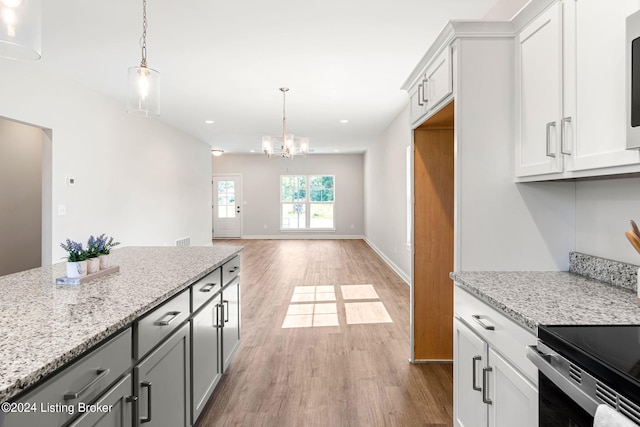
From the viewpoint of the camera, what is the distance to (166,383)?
1.57 metres

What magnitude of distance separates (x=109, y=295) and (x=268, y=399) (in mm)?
1317

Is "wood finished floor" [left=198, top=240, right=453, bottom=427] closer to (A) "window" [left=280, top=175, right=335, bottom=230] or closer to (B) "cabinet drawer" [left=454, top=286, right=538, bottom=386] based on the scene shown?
(B) "cabinet drawer" [left=454, top=286, right=538, bottom=386]

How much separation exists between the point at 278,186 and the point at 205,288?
33.5 feet

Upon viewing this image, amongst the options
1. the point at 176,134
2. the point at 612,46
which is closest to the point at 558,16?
the point at 612,46

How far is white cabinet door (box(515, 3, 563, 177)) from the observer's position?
1.60m

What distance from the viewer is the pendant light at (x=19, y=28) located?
4.33 feet

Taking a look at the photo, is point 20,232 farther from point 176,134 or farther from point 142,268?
point 142,268

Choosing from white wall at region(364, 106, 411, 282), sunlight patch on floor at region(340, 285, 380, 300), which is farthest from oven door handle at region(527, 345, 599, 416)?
white wall at region(364, 106, 411, 282)

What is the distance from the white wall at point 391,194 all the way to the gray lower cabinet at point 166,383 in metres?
4.22

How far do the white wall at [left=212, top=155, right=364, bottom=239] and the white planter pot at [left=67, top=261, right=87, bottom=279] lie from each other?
10.5 meters

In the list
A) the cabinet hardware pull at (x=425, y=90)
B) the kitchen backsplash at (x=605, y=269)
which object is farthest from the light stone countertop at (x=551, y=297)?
the cabinet hardware pull at (x=425, y=90)

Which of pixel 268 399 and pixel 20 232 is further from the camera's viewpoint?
pixel 20 232

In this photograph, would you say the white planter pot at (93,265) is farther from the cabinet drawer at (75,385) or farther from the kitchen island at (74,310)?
the cabinet drawer at (75,385)

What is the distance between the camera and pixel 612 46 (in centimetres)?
132
